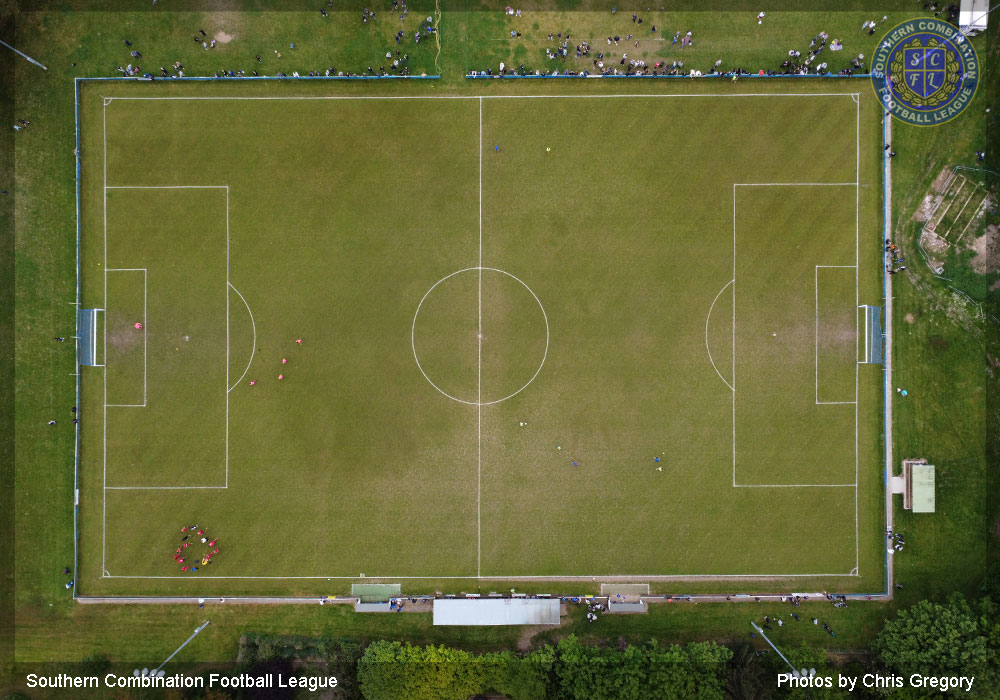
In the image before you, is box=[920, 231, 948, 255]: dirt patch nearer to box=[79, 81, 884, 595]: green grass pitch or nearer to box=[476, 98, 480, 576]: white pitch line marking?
box=[79, 81, 884, 595]: green grass pitch

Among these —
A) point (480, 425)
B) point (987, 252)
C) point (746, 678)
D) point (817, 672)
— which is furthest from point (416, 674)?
point (987, 252)

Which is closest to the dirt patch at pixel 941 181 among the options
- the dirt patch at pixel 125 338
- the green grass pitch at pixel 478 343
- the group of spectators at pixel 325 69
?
the green grass pitch at pixel 478 343

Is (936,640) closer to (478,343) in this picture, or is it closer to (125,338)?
(478,343)

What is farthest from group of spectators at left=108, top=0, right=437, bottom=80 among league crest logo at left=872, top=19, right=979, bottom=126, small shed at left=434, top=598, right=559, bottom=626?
small shed at left=434, top=598, right=559, bottom=626

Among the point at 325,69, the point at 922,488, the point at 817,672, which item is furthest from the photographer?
the point at 325,69

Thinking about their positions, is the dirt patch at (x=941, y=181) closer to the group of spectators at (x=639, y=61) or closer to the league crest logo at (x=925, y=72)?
the league crest logo at (x=925, y=72)

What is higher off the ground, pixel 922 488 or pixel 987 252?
pixel 987 252

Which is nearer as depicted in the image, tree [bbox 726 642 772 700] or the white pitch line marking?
tree [bbox 726 642 772 700]
